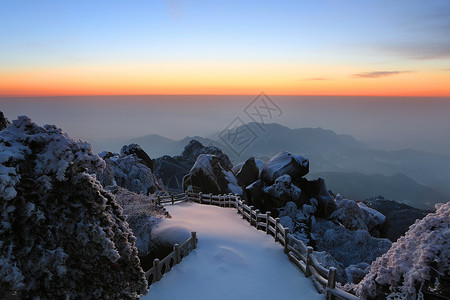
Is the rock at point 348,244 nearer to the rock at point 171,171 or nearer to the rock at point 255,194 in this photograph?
the rock at point 255,194

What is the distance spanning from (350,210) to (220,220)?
824 inches

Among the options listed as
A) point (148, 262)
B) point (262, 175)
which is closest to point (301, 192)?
point (262, 175)

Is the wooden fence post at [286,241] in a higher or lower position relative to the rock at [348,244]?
higher

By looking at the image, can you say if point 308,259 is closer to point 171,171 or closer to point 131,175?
point 131,175

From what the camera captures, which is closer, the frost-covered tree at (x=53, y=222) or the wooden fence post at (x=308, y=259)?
the frost-covered tree at (x=53, y=222)

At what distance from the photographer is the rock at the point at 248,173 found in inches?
1348

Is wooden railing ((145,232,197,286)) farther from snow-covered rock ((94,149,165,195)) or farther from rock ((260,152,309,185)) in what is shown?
rock ((260,152,309,185))

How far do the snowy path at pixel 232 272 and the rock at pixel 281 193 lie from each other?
16131 millimetres

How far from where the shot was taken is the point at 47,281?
4445 mm

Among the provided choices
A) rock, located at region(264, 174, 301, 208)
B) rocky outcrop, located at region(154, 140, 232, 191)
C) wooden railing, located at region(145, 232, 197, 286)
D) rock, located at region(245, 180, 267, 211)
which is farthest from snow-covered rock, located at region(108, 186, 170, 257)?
rocky outcrop, located at region(154, 140, 232, 191)

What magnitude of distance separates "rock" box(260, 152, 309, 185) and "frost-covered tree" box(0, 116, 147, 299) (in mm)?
27591

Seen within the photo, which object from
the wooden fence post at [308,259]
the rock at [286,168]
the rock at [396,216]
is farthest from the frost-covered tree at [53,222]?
the rock at [396,216]

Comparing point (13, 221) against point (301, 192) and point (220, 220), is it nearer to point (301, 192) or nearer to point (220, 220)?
point (220, 220)

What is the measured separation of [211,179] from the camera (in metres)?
29.6
